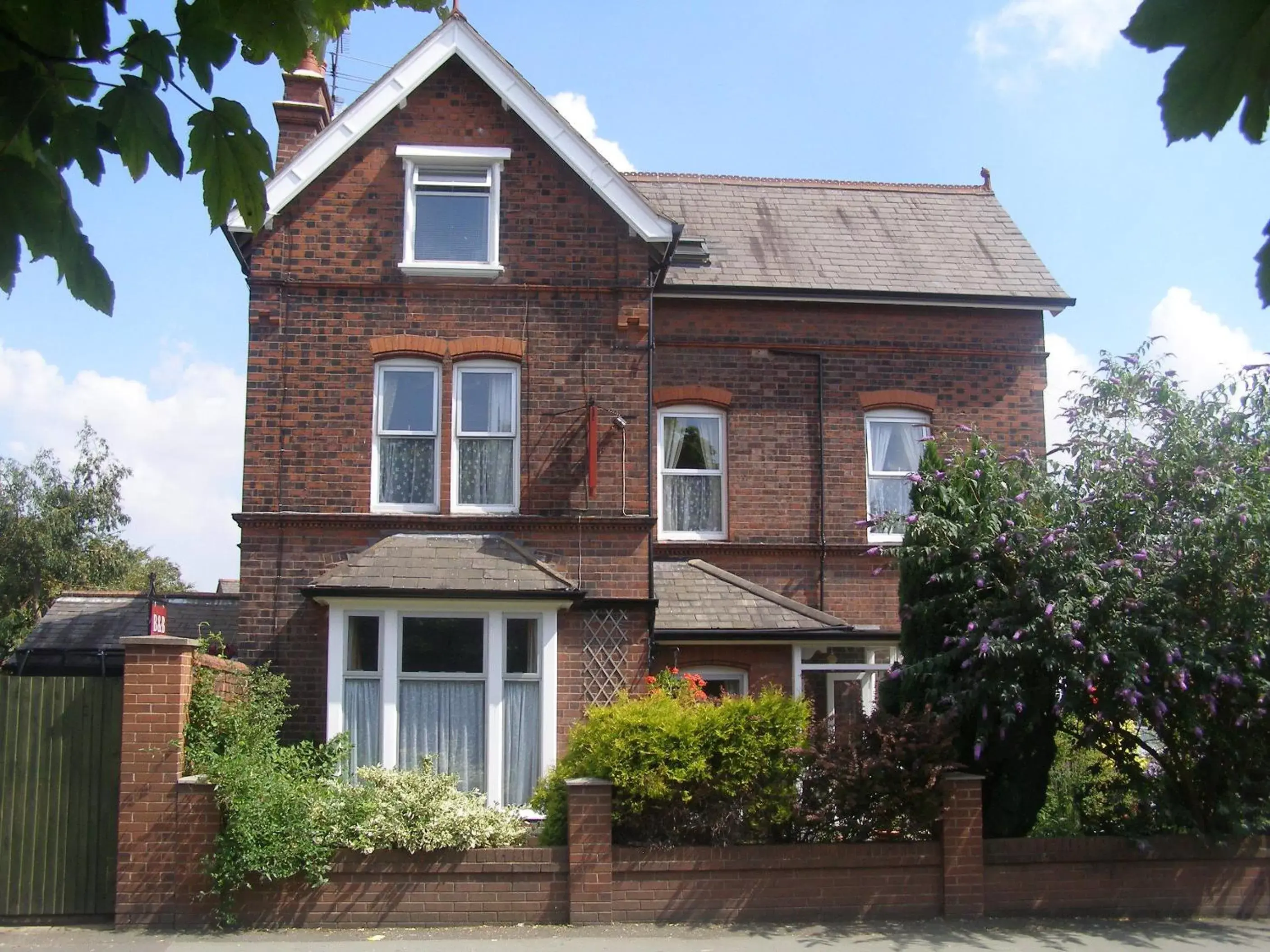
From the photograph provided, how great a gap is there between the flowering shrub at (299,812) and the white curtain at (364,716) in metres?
2.16

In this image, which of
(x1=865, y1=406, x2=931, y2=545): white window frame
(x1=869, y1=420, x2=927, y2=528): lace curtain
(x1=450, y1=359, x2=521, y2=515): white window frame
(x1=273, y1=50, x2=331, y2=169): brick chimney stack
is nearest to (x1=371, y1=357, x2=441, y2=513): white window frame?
(x1=450, y1=359, x2=521, y2=515): white window frame

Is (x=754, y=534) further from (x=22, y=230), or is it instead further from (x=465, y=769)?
(x=22, y=230)

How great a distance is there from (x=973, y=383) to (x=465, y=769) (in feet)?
31.5

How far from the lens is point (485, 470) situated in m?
15.1

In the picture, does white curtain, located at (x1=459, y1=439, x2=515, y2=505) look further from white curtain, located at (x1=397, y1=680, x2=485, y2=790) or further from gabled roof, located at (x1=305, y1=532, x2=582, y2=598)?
white curtain, located at (x1=397, y1=680, x2=485, y2=790)

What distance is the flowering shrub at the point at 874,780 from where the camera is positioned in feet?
35.8

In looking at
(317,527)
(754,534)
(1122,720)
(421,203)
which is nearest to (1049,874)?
(1122,720)

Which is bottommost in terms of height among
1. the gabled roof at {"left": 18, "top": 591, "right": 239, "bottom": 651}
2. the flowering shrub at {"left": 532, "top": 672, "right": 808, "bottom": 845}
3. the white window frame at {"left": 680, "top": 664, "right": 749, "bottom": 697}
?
Result: the flowering shrub at {"left": 532, "top": 672, "right": 808, "bottom": 845}

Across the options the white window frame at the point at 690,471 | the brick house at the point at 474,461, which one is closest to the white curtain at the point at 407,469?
the brick house at the point at 474,461

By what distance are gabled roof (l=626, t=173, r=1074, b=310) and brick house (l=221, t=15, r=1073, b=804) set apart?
1.55 metres

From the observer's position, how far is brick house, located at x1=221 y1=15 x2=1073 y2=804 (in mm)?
13852

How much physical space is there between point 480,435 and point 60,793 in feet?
20.5

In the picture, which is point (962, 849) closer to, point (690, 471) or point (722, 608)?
point (722, 608)

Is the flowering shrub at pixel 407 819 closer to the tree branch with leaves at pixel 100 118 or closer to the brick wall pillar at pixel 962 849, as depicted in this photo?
the brick wall pillar at pixel 962 849
